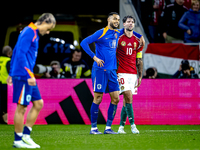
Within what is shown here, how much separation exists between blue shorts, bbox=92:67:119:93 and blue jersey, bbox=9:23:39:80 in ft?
7.04

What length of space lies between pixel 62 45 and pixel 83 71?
5.71ft

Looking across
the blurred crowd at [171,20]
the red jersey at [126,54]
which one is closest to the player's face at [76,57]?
the blurred crowd at [171,20]

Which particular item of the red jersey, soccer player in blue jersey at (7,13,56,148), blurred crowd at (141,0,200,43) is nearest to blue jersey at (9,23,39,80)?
soccer player in blue jersey at (7,13,56,148)

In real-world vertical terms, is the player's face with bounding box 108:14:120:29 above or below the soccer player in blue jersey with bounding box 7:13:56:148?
above

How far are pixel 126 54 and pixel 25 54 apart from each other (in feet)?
9.47

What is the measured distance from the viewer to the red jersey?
8.38 meters

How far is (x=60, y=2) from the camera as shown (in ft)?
59.4

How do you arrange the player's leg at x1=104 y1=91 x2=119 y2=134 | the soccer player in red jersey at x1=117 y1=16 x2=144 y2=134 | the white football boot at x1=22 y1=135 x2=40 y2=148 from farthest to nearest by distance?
the soccer player in red jersey at x1=117 y1=16 x2=144 y2=134
the player's leg at x1=104 y1=91 x2=119 y2=134
the white football boot at x1=22 y1=135 x2=40 y2=148

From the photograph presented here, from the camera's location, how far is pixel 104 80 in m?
7.98

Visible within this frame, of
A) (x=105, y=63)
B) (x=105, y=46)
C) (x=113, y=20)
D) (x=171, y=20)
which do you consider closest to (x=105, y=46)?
(x=105, y=46)

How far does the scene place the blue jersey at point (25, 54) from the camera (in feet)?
19.3

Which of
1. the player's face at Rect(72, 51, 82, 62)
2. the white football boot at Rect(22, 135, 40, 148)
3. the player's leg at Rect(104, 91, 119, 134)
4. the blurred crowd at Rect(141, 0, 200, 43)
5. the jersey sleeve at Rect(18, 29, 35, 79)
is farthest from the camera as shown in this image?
the blurred crowd at Rect(141, 0, 200, 43)

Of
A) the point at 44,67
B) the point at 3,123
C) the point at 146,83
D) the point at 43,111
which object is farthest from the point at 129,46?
the point at 44,67

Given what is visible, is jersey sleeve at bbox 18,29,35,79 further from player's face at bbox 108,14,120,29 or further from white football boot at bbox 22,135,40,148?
player's face at bbox 108,14,120,29
